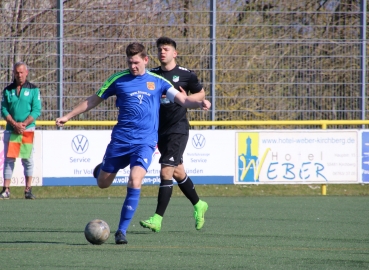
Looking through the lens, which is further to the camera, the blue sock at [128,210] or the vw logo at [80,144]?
the vw logo at [80,144]

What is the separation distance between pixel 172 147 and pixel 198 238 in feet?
4.07

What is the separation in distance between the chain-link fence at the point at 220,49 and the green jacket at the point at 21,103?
125cm

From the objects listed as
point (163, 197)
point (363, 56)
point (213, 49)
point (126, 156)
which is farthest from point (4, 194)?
point (363, 56)

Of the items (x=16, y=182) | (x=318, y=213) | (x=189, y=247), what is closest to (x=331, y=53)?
(x=318, y=213)

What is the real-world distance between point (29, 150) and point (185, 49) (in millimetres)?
3702

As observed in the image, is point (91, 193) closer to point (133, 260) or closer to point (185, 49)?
point (185, 49)

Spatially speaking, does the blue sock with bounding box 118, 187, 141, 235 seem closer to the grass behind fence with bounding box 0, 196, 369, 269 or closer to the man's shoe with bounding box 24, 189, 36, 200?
the grass behind fence with bounding box 0, 196, 369, 269

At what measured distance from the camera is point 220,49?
15.2 metres

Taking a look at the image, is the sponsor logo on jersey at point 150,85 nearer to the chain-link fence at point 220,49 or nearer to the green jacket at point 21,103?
the green jacket at point 21,103

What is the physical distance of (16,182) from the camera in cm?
1380

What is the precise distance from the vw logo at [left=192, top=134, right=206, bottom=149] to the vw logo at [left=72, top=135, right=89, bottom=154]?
193 cm

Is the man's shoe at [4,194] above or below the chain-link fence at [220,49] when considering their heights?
below

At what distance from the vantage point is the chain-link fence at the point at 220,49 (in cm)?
1453

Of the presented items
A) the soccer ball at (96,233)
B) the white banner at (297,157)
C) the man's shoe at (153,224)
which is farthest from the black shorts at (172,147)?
the white banner at (297,157)
